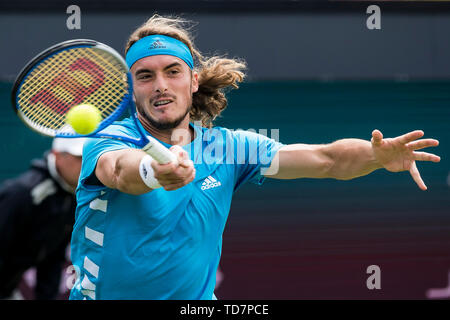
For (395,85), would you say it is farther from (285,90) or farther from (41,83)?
(41,83)

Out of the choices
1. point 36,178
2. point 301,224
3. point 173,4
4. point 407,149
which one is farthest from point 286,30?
point 407,149

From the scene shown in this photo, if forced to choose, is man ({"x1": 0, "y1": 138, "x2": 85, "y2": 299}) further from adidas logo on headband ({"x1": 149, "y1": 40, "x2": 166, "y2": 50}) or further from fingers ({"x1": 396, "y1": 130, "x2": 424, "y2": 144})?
fingers ({"x1": 396, "y1": 130, "x2": 424, "y2": 144})

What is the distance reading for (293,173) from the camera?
3234 millimetres

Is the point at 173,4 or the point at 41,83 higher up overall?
the point at 173,4

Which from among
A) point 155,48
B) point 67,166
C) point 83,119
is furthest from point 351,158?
point 67,166

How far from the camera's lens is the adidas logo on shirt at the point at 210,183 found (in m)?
3.00

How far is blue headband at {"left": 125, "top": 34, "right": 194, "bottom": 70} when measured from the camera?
301 centimetres

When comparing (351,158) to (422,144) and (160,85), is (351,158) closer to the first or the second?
(422,144)

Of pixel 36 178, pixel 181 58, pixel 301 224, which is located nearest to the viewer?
pixel 181 58

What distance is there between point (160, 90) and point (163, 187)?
55cm

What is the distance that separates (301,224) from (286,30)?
5.84 feet

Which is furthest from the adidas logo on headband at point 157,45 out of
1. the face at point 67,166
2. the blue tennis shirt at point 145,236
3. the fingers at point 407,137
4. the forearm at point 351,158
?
the face at point 67,166

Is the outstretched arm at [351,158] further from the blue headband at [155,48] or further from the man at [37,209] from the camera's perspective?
the man at [37,209]

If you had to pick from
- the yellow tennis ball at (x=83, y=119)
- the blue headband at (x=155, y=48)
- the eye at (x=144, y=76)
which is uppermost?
the blue headband at (x=155, y=48)
